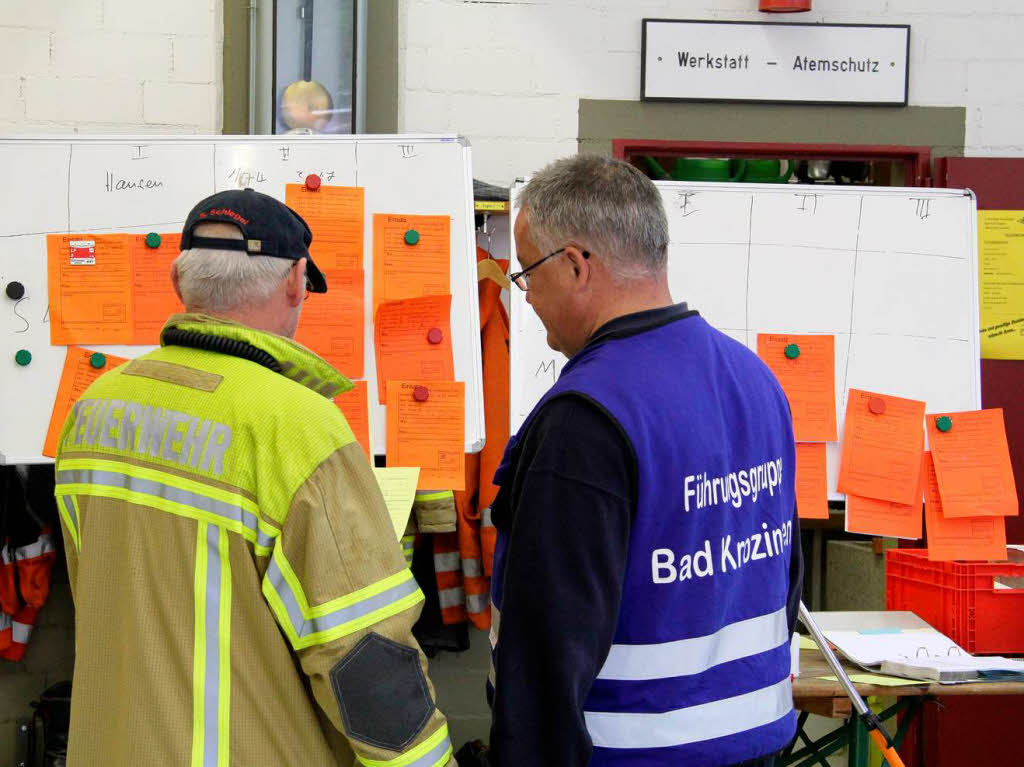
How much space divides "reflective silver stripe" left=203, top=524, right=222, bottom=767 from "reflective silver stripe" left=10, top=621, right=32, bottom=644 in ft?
8.29

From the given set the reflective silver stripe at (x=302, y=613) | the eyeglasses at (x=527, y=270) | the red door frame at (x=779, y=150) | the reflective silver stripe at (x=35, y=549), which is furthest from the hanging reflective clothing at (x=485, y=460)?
the reflective silver stripe at (x=302, y=613)

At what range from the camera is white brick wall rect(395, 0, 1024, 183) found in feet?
13.3

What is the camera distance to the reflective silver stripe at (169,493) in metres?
1.58

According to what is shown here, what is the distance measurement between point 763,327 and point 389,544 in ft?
6.45

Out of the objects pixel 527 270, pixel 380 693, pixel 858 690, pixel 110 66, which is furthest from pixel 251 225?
pixel 110 66

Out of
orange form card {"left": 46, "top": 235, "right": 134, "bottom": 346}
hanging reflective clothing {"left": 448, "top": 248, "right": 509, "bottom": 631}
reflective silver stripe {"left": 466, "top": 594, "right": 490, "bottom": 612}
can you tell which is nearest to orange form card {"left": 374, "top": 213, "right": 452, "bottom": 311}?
hanging reflective clothing {"left": 448, "top": 248, "right": 509, "bottom": 631}

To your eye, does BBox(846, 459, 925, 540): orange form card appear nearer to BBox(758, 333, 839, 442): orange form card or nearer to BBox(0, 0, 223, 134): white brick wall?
BBox(758, 333, 839, 442): orange form card

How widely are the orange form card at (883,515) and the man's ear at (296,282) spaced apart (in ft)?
6.45

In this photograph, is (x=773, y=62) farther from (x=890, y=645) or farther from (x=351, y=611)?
(x=351, y=611)

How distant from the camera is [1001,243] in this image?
413 centimetres

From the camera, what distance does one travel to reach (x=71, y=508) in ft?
5.72

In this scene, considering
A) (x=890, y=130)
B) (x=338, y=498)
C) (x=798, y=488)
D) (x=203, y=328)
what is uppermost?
(x=890, y=130)

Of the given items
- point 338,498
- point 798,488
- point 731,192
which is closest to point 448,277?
point 731,192

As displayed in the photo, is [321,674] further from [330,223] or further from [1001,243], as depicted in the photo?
[1001,243]
